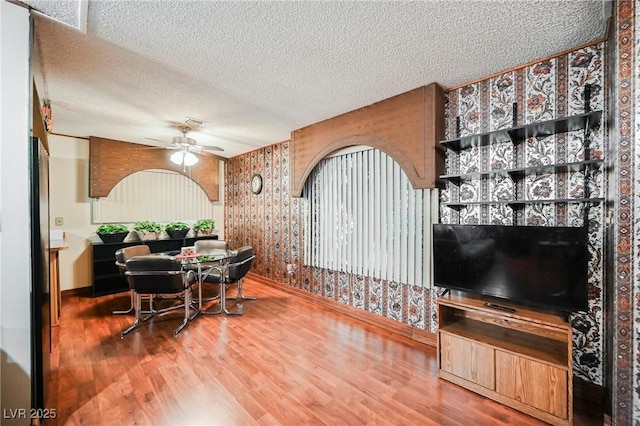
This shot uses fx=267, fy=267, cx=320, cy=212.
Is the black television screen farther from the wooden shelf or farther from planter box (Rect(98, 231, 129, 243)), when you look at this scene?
planter box (Rect(98, 231, 129, 243))

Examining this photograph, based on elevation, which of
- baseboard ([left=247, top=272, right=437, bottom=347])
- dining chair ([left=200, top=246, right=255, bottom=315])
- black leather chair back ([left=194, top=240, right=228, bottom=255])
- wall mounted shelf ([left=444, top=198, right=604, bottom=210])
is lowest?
baseboard ([left=247, top=272, right=437, bottom=347])

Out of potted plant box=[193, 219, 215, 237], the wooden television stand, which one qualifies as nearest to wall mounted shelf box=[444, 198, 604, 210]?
the wooden television stand

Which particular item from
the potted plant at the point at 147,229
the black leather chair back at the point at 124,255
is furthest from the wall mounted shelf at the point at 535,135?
the potted plant at the point at 147,229

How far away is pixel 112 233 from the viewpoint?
166 inches

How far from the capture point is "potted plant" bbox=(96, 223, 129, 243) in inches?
165

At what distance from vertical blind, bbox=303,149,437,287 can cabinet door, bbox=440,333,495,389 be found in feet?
2.24

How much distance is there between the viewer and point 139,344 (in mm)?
2701

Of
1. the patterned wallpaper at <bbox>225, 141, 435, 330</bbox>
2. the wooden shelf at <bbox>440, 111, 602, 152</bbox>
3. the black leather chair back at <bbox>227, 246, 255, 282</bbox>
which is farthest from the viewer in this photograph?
the black leather chair back at <bbox>227, 246, 255, 282</bbox>

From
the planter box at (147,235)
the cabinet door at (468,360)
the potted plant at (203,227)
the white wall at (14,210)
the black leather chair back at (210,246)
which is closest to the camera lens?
the white wall at (14,210)

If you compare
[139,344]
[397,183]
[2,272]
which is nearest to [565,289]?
[397,183]

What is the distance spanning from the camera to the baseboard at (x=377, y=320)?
2.76 meters

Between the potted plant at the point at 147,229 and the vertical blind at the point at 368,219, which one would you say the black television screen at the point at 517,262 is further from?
the potted plant at the point at 147,229

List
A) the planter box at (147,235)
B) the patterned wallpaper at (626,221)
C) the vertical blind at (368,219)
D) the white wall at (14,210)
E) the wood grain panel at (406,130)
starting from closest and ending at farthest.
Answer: the patterned wallpaper at (626,221), the white wall at (14,210), the wood grain panel at (406,130), the vertical blind at (368,219), the planter box at (147,235)

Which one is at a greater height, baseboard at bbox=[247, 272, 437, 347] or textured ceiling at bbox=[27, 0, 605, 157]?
textured ceiling at bbox=[27, 0, 605, 157]
